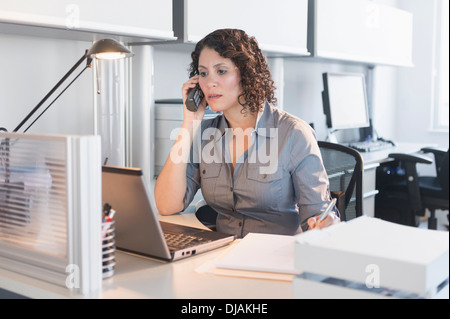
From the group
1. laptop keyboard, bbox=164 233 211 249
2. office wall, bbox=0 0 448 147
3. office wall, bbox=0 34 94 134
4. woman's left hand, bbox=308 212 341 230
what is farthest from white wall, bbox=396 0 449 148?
laptop keyboard, bbox=164 233 211 249

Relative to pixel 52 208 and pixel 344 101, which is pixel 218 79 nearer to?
pixel 52 208

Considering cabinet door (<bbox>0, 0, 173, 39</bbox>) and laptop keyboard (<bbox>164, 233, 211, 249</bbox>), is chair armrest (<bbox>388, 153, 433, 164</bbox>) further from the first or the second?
laptop keyboard (<bbox>164, 233, 211, 249</bbox>)

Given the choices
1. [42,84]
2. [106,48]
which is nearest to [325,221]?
[106,48]

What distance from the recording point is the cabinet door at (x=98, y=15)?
5.14 feet

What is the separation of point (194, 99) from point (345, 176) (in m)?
0.74

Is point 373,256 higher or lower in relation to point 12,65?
lower

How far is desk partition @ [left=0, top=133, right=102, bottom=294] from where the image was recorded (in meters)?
1.06

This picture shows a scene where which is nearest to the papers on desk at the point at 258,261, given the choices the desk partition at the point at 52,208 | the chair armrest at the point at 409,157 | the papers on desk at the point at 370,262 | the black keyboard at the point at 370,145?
the papers on desk at the point at 370,262

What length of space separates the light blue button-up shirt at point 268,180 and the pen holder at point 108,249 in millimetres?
753

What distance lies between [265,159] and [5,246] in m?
0.93

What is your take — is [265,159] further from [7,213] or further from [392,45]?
[392,45]

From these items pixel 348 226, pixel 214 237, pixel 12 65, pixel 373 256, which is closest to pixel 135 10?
pixel 12 65

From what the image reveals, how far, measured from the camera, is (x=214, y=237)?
146 cm

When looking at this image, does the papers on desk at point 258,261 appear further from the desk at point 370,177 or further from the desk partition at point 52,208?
the desk at point 370,177
